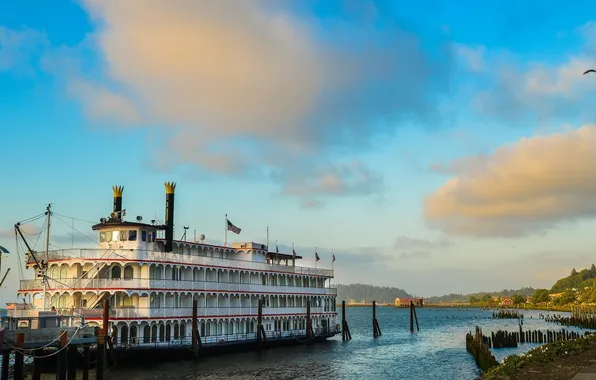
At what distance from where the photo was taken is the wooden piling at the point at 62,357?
3366cm

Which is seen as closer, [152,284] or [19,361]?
[19,361]

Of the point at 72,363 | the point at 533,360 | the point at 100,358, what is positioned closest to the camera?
the point at 533,360

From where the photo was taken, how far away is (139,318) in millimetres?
45719

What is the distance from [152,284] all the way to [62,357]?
13.6 metres

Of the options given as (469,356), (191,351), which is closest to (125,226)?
(191,351)

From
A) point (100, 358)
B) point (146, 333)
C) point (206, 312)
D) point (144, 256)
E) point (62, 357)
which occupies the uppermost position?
point (144, 256)

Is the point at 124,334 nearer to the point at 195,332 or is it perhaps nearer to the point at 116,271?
the point at 116,271

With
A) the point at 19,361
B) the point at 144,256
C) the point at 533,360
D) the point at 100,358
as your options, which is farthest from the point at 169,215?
the point at 533,360

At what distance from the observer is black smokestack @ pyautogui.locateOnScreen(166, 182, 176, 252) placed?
50.9 metres

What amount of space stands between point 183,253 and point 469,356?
3102cm

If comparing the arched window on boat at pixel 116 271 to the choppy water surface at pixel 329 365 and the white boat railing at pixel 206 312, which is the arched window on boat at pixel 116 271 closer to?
the white boat railing at pixel 206 312

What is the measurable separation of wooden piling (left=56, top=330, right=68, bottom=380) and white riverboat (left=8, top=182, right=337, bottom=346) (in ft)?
10.2

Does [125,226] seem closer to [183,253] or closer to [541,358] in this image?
[183,253]

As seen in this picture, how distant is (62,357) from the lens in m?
34.2
